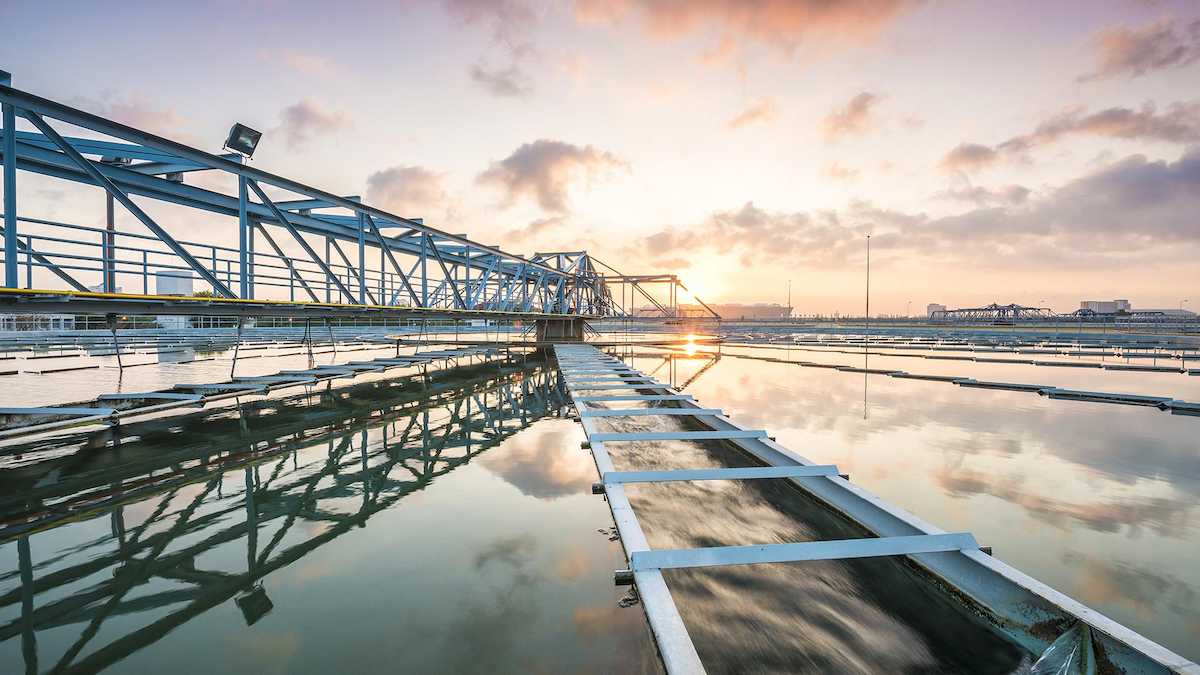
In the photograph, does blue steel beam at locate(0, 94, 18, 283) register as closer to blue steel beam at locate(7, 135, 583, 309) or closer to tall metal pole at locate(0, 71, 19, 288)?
tall metal pole at locate(0, 71, 19, 288)

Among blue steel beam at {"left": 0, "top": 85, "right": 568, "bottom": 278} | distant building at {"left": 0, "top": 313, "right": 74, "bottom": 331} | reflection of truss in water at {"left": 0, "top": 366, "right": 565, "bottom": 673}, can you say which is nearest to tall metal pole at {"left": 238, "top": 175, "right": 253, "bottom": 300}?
blue steel beam at {"left": 0, "top": 85, "right": 568, "bottom": 278}

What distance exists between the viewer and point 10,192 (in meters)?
6.88

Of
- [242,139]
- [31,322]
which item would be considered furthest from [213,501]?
[31,322]

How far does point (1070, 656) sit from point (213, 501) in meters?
7.08

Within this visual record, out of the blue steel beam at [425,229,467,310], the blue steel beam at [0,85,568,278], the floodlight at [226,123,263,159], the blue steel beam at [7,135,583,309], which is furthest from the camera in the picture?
the blue steel beam at [425,229,467,310]

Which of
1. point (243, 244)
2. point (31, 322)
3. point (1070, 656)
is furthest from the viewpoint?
point (31, 322)

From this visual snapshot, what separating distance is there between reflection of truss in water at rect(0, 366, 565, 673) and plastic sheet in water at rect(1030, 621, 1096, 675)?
184 inches

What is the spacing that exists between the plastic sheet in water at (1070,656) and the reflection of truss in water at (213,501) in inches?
184

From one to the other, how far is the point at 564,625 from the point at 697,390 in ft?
38.6

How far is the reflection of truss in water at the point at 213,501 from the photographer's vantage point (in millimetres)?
3184

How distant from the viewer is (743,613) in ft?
10.7

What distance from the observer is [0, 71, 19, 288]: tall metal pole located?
21.9ft

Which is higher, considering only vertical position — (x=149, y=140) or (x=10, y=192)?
(x=149, y=140)

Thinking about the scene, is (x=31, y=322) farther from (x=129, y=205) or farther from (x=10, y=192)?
(x=10, y=192)
